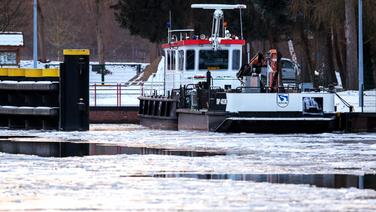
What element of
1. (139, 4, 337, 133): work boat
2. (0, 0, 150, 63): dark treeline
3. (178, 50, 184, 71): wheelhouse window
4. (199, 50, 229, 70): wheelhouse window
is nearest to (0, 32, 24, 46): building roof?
(139, 4, 337, 133): work boat

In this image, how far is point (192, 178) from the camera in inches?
714

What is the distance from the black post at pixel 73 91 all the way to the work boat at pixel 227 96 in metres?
3.46

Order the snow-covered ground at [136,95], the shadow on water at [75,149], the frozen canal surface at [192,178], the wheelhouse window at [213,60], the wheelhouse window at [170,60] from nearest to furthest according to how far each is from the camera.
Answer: the frozen canal surface at [192,178], the shadow on water at [75,149], the wheelhouse window at [213,60], the wheelhouse window at [170,60], the snow-covered ground at [136,95]

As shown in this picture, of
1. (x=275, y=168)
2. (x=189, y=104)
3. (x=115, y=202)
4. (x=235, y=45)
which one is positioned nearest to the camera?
(x=115, y=202)

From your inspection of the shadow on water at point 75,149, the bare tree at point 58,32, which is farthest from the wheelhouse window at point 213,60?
the bare tree at point 58,32

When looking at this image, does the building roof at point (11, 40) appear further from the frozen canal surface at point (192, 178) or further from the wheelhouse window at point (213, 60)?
the frozen canal surface at point (192, 178)

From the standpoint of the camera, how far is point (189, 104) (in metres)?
36.2

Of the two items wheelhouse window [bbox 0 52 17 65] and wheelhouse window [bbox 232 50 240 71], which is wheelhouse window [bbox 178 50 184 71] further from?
wheelhouse window [bbox 0 52 17 65]

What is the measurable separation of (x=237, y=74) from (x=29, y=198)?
22.8 meters

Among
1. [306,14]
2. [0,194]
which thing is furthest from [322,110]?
[306,14]

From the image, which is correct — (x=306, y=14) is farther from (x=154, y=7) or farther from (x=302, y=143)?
(x=302, y=143)

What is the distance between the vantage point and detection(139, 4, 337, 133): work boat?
32688 mm

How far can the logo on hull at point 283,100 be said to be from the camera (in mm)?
32719

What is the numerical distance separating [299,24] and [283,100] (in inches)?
1222
